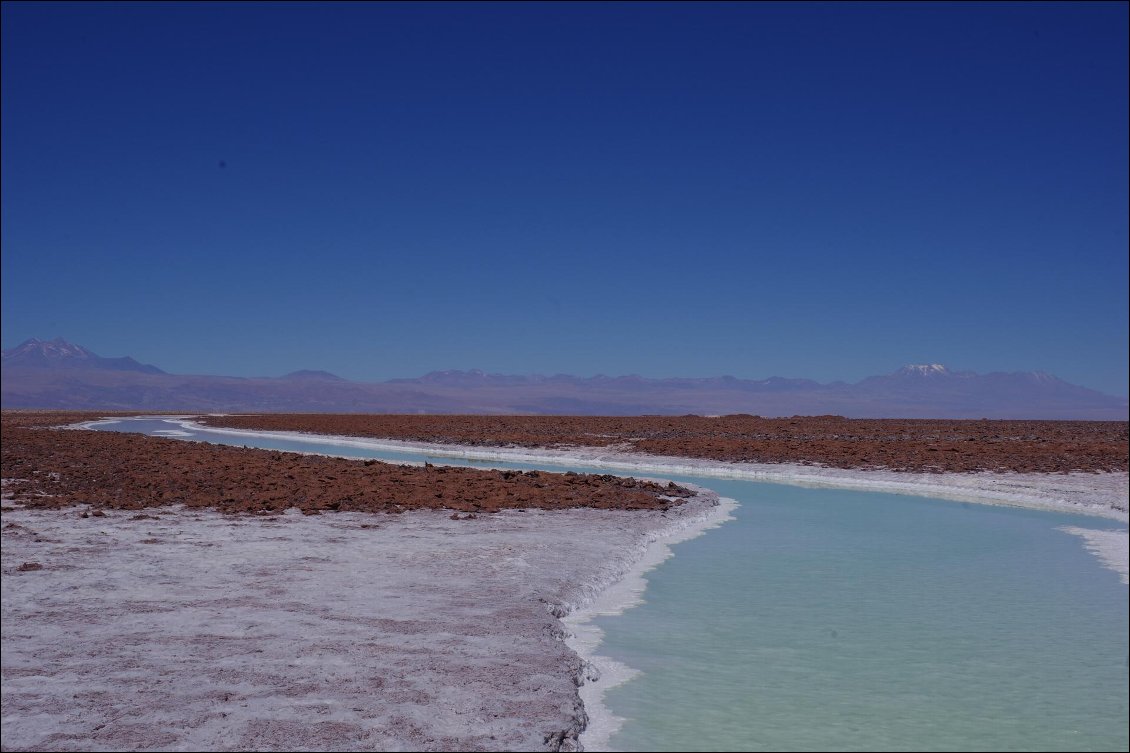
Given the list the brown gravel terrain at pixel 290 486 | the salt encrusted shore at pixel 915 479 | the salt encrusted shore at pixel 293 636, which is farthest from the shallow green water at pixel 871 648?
the salt encrusted shore at pixel 915 479

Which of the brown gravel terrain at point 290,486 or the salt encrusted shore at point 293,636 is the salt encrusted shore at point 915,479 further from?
the salt encrusted shore at point 293,636

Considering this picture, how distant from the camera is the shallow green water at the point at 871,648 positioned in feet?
22.9

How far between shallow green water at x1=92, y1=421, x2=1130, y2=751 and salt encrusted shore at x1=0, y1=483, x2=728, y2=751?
1013 mm

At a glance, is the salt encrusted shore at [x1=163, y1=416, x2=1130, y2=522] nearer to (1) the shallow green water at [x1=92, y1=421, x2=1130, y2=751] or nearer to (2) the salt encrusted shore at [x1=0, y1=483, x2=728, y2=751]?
(1) the shallow green water at [x1=92, y1=421, x2=1130, y2=751]

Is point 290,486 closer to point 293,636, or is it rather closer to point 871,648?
point 293,636

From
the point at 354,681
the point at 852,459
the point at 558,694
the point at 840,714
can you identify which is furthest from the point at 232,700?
the point at 852,459

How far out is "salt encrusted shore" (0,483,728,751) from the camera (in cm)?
671

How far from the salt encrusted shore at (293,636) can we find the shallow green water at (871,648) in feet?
3.32

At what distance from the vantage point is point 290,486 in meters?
23.4

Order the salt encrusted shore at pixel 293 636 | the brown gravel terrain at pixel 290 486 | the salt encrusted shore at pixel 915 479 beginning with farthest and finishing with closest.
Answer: the salt encrusted shore at pixel 915 479 < the brown gravel terrain at pixel 290 486 < the salt encrusted shore at pixel 293 636

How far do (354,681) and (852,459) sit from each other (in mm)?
32451

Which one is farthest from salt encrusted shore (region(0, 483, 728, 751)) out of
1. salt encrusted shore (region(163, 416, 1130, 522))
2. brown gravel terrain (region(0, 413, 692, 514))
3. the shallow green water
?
salt encrusted shore (region(163, 416, 1130, 522))

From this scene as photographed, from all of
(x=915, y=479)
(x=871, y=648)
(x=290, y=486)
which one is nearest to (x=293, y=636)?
(x=871, y=648)

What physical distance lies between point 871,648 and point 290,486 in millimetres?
17771
